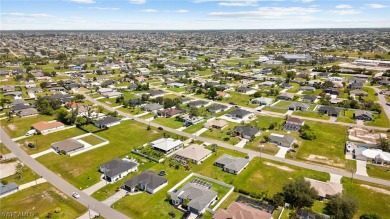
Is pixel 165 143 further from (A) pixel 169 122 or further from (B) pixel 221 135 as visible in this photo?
(A) pixel 169 122

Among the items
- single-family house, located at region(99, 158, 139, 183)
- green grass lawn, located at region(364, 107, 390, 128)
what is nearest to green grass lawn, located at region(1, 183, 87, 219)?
single-family house, located at region(99, 158, 139, 183)

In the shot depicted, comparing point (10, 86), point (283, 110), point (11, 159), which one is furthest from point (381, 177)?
point (10, 86)

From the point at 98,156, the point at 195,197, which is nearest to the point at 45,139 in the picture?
the point at 98,156

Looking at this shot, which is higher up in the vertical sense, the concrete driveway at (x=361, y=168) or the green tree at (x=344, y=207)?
the green tree at (x=344, y=207)

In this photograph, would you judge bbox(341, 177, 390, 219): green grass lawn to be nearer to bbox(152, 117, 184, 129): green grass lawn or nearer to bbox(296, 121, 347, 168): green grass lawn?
bbox(296, 121, 347, 168): green grass lawn

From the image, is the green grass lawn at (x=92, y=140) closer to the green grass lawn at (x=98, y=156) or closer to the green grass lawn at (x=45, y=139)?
the green grass lawn at (x=98, y=156)

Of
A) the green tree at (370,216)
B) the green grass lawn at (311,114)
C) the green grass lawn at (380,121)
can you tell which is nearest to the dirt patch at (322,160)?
the green tree at (370,216)
